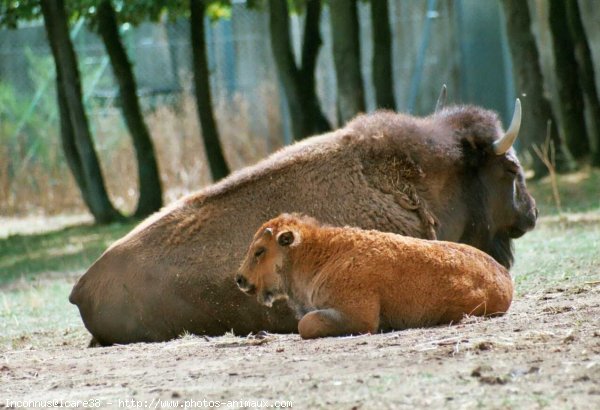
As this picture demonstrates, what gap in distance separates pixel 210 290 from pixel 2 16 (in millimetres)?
13421

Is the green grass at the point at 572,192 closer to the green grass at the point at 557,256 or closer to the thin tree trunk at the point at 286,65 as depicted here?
the green grass at the point at 557,256

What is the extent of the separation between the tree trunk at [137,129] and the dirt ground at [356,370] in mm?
11430

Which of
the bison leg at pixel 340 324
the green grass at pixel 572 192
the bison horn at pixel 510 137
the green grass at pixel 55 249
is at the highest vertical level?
the bison horn at pixel 510 137

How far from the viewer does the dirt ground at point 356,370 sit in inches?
180

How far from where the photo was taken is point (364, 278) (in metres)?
6.31

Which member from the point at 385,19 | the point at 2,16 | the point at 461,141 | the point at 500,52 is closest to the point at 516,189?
the point at 461,141

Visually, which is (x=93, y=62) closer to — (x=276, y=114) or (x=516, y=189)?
Result: (x=276, y=114)

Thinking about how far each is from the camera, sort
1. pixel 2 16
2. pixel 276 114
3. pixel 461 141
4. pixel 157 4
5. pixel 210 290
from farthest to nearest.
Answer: pixel 276 114 < pixel 2 16 < pixel 157 4 < pixel 461 141 < pixel 210 290

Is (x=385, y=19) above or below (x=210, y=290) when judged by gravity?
above

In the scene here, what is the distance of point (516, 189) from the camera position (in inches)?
319

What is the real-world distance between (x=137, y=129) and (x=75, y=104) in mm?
1195

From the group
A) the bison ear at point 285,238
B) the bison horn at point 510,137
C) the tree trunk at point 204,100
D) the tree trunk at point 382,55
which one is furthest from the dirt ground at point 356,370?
the tree trunk at point 204,100

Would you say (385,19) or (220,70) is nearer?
(385,19)

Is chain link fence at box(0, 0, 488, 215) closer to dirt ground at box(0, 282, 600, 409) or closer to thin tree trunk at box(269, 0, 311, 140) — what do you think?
thin tree trunk at box(269, 0, 311, 140)
